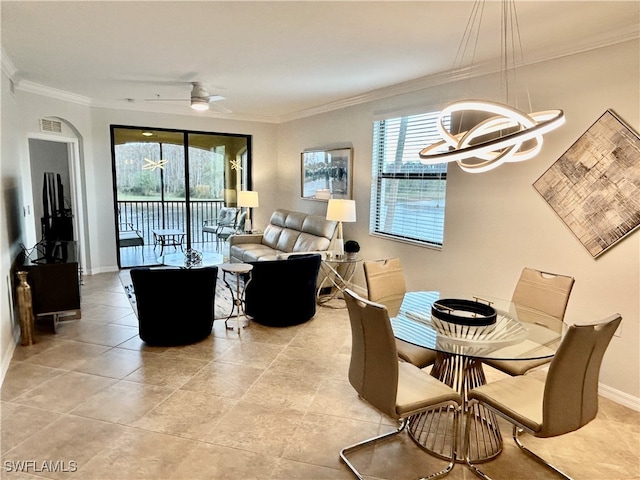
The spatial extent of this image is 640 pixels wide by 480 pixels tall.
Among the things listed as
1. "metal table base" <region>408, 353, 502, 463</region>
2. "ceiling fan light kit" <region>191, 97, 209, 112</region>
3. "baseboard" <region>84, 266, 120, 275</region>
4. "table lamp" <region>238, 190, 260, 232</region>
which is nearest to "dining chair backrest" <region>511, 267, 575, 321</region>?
"metal table base" <region>408, 353, 502, 463</region>

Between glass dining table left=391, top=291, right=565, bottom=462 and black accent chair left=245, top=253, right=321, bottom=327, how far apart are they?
59.4 inches

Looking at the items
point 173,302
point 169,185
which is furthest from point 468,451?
point 169,185

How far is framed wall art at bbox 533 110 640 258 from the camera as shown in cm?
277

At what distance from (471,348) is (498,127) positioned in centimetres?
160

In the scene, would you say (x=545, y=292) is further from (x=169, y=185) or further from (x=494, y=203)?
(x=169, y=185)

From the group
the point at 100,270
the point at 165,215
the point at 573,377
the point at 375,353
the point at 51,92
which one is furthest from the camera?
the point at 165,215

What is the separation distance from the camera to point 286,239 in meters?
6.01

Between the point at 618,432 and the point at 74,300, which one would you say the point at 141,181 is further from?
the point at 618,432

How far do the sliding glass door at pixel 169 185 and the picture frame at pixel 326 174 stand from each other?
1420 millimetres

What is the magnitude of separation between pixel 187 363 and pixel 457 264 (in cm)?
280

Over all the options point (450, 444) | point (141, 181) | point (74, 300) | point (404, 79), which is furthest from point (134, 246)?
point (450, 444)

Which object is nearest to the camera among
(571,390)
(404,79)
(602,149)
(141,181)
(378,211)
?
(571,390)

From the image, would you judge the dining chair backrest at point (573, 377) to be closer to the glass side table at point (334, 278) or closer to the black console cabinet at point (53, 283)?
the glass side table at point (334, 278)

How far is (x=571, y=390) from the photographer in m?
1.84
